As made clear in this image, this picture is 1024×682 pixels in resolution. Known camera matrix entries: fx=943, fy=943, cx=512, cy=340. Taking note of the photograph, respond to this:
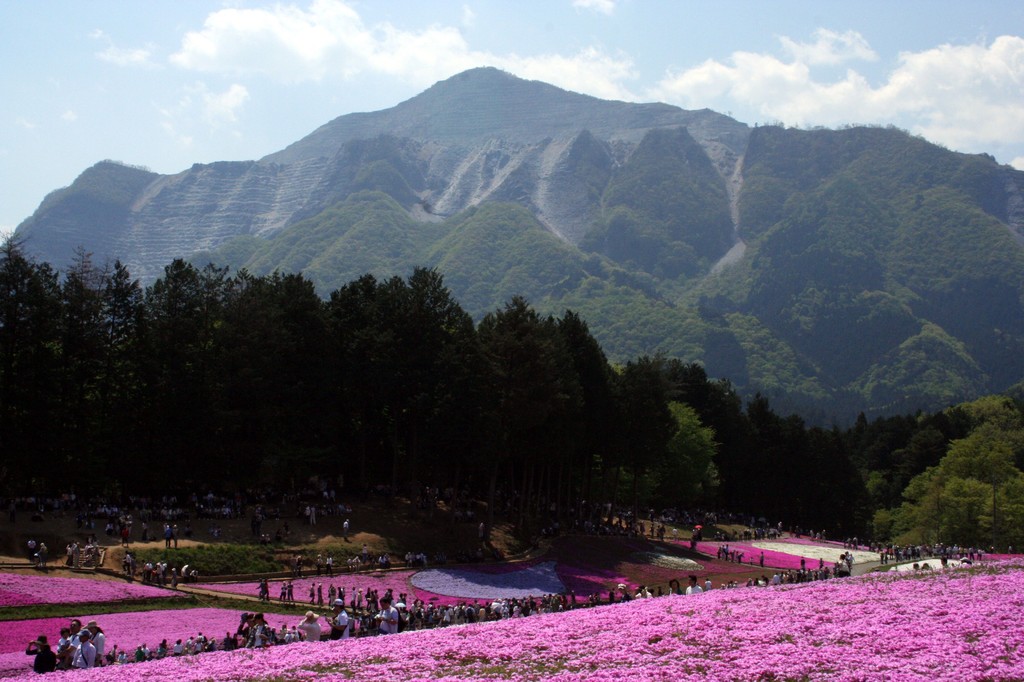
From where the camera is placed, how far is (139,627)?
3594 cm

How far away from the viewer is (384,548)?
56.7 metres

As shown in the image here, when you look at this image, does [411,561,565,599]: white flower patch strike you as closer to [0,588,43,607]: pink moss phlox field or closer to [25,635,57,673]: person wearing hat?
[0,588,43,607]: pink moss phlox field

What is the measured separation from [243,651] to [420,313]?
41.2 m

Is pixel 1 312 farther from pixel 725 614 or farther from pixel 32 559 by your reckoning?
pixel 725 614

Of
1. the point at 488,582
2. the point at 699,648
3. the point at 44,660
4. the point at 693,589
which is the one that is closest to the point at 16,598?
the point at 44,660

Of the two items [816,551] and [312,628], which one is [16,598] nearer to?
[312,628]

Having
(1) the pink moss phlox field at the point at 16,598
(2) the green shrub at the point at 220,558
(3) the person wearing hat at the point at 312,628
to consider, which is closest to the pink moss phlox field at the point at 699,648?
(3) the person wearing hat at the point at 312,628

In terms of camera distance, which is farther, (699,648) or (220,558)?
(220,558)

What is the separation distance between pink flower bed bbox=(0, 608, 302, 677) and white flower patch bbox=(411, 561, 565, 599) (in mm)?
11640

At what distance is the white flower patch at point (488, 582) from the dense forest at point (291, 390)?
8.96 metres

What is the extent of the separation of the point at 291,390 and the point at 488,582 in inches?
836

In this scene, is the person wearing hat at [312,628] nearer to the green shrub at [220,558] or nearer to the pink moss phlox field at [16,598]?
the pink moss phlox field at [16,598]

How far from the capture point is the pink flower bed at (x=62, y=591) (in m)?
37.8

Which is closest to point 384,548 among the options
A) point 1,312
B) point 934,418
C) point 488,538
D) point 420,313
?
point 488,538
